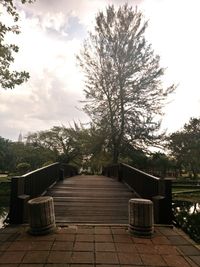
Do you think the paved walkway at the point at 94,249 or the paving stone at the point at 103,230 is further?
the paving stone at the point at 103,230

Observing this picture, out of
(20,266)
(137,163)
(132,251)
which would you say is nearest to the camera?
(20,266)

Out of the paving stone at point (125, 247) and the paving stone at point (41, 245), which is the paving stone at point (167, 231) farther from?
the paving stone at point (41, 245)

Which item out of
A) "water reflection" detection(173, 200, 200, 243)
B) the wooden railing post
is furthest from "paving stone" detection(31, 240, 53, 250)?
"water reflection" detection(173, 200, 200, 243)

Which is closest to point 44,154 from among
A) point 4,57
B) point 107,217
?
point 4,57

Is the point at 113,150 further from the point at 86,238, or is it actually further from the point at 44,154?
the point at 44,154

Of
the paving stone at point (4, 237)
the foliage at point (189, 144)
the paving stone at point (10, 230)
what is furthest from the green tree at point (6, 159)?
the paving stone at point (4, 237)

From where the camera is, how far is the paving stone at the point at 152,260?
3820 mm

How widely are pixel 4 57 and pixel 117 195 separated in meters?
6.11

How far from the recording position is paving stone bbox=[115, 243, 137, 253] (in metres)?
4.30

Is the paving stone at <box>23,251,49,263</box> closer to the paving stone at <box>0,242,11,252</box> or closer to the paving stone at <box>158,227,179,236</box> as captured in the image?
the paving stone at <box>0,242,11,252</box>

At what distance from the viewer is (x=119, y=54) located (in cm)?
1925

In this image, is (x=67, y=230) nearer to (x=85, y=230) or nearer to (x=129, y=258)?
(x=85, y=230)

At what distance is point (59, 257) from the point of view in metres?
3.98

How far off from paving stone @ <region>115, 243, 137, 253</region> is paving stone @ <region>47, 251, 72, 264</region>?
84 cm
